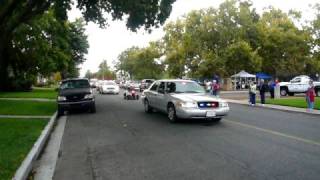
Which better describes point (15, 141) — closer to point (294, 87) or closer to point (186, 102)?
point (186, 102)

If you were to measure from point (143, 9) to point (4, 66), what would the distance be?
29035 mm

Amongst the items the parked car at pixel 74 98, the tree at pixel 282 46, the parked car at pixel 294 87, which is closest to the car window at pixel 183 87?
the parked car at pixel 74 98

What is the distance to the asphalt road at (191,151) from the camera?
25.4 ft

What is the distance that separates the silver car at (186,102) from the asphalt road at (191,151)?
0.41 meters

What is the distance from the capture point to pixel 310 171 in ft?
25.3

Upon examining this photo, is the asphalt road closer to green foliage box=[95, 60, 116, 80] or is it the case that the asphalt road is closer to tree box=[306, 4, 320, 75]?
tree box=[306, 4, 320, 75]

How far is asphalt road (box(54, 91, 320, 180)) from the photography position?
7.75 meters

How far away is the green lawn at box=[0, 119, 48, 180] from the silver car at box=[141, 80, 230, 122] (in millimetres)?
4431

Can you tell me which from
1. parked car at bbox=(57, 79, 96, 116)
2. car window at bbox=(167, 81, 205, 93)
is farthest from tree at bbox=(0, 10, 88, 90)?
car window at bbox=(167, 81, 205, 93)

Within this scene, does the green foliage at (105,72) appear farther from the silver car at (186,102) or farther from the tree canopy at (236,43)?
the silver car at (186,102)

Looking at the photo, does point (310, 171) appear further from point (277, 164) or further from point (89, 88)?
point (89, 88)

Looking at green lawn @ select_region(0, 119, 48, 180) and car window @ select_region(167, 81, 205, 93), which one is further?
car window @ select_region(167, 81, 205, 93)

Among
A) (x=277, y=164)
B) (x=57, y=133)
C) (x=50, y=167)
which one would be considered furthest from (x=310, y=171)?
(x=57, y=133)

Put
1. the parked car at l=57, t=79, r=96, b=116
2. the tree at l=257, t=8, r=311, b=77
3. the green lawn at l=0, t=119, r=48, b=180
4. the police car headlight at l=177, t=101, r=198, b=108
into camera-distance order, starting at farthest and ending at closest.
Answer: the tree at l=257, t=8, r=311, b=77 < the parked car at l=57, t=79, r=96, b=116 < the police car headlight at l=177, t=101, r=198, b=108 < the green lawn at l=0, t=119, r=48, b=180
